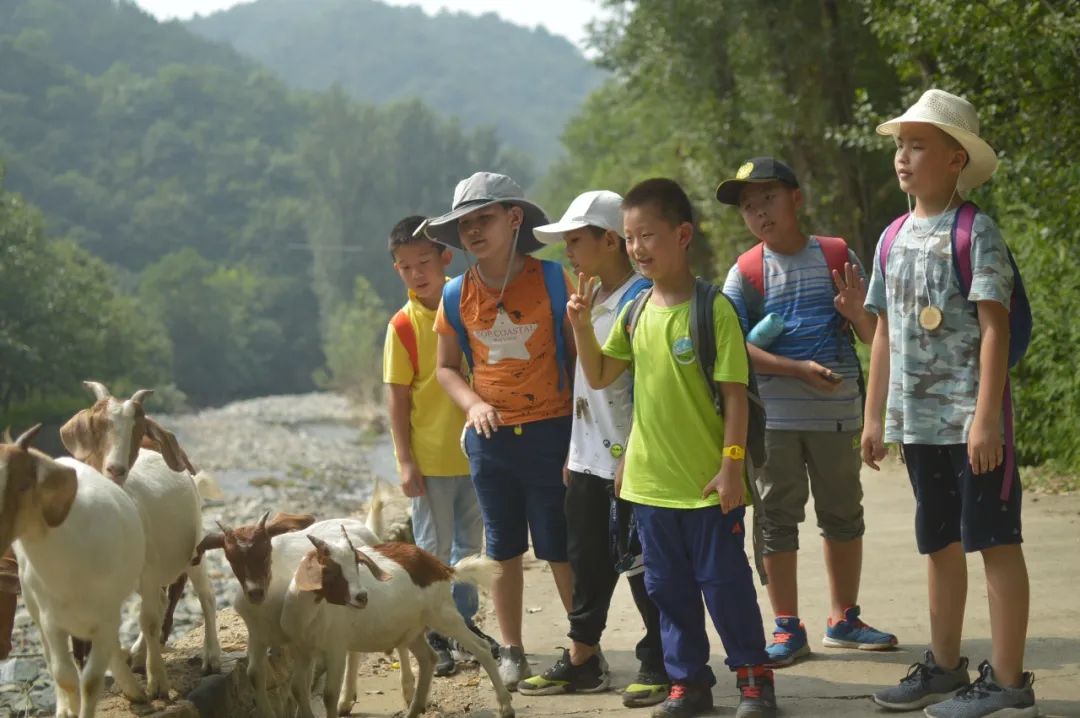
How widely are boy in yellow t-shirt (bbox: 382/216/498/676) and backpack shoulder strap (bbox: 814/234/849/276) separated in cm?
192

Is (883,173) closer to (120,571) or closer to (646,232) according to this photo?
(646,232)

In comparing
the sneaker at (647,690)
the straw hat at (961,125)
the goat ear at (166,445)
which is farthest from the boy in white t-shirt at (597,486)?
the goat ear at (166,445)

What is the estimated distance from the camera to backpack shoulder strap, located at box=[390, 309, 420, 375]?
6648 millimetres

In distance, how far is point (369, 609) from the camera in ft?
17.4

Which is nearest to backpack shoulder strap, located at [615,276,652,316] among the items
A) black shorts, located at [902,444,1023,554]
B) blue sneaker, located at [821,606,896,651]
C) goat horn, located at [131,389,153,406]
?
black shorts, located at [902,444,1023,554]

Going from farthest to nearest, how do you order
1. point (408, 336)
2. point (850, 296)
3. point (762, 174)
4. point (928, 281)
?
point (408, 336), point (762, 174), point (850, 296), point (928, 281)

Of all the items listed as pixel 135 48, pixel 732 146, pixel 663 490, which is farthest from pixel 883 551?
pixel 135 48

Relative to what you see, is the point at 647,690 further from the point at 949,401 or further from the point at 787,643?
the point at 949,401

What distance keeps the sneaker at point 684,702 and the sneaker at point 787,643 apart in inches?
31.1

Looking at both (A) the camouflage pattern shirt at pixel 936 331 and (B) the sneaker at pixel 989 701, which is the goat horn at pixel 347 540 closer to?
(A) the camouflage pattern shirt at pixel 936 331

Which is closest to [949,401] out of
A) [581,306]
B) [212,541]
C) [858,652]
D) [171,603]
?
[581,306]

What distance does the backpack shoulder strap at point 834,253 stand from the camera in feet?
19.3

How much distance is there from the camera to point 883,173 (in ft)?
63.8

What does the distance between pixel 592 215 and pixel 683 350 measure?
0.87 meters
